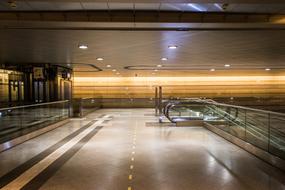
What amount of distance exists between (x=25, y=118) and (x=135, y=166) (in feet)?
15.2

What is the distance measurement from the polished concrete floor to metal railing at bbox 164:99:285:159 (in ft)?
1.41

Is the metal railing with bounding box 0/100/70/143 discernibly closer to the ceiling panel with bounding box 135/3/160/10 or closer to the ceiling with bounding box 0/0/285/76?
the ceiling with bounding box 0/0/285/76

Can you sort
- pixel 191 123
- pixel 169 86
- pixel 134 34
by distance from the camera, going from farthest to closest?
pixel 169 86, pixel 191 123, pixel 134 34

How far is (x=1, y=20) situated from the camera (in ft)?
17.9

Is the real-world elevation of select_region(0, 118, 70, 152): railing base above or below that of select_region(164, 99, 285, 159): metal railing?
below

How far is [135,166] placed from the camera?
5.11 meters

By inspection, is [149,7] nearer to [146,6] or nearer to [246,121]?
[146,6]

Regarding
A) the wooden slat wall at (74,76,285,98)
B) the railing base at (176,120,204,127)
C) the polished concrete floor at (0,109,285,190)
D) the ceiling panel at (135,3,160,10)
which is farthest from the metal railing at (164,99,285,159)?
the wooden slat wall at (74,76,285,98)

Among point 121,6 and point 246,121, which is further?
point 246,121

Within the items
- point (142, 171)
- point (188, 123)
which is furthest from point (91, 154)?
point (188, 123)

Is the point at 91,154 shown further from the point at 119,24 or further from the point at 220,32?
the point at 220,32

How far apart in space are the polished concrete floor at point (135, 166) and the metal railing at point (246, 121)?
1.41 ft

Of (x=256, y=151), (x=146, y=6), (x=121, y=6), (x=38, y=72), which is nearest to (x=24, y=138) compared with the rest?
(x=121, y=6)

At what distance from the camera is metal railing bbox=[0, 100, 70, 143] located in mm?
7092
